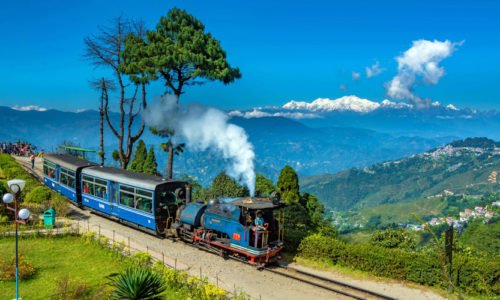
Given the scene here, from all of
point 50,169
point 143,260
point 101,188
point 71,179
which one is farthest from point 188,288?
point 50,169

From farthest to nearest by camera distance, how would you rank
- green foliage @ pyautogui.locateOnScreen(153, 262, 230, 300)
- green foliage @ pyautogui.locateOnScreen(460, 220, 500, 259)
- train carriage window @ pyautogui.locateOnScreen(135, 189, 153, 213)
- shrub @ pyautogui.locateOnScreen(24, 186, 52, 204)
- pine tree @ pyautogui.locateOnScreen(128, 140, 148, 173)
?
pine tree @ pyautogui.locateOnScreen(128, 140, 148, 173) → green foliage @ pyautogui.locateOnScreen(460, 220, 500, 259) → shrub @ pyautogui.locateOnScreen(24, 186, 52, 204) → train carriage window @ pyautogui.locateOnScreen(135, 189, 153, 213) → green foliage @ pyautogui.locateOnScreen(153, 262, 230, 300)

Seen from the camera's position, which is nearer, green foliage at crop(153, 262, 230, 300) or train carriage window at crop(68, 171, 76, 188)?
green foliage at crop(153, 262, 230, 300)

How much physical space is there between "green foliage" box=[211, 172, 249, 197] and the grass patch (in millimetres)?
12447

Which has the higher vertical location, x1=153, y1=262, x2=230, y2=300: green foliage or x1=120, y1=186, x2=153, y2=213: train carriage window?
x1=120, y1=186, x2=153, y2=213: train carriage window

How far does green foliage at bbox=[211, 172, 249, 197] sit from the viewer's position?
3241 centimetres

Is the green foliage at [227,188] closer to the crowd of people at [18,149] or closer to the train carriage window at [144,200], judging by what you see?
the train carriage window at [144,200]

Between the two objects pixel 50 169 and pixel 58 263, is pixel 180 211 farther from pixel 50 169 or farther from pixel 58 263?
pixel 50 169

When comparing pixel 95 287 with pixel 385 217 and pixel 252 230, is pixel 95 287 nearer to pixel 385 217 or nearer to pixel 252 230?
pixel 252 230

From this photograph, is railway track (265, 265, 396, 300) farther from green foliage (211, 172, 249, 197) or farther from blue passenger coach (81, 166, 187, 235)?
green foliage (211, 172, 249, 197)

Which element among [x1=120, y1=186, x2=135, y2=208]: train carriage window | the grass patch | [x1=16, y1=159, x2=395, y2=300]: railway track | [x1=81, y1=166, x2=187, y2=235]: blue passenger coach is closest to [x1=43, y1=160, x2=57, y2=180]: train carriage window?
[x1=81, y1=166, x2=187, y2=235]: blue passenger coach

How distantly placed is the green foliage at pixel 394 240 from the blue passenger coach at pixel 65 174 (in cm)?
2018

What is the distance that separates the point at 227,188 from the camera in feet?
108

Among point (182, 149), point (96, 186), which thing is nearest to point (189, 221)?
point (96, 186)

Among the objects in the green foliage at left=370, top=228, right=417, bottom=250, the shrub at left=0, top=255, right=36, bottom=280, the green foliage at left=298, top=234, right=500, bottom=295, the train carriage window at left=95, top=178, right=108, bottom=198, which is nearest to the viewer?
the green foliage at left=298, top=234, right=500, bottom=295
